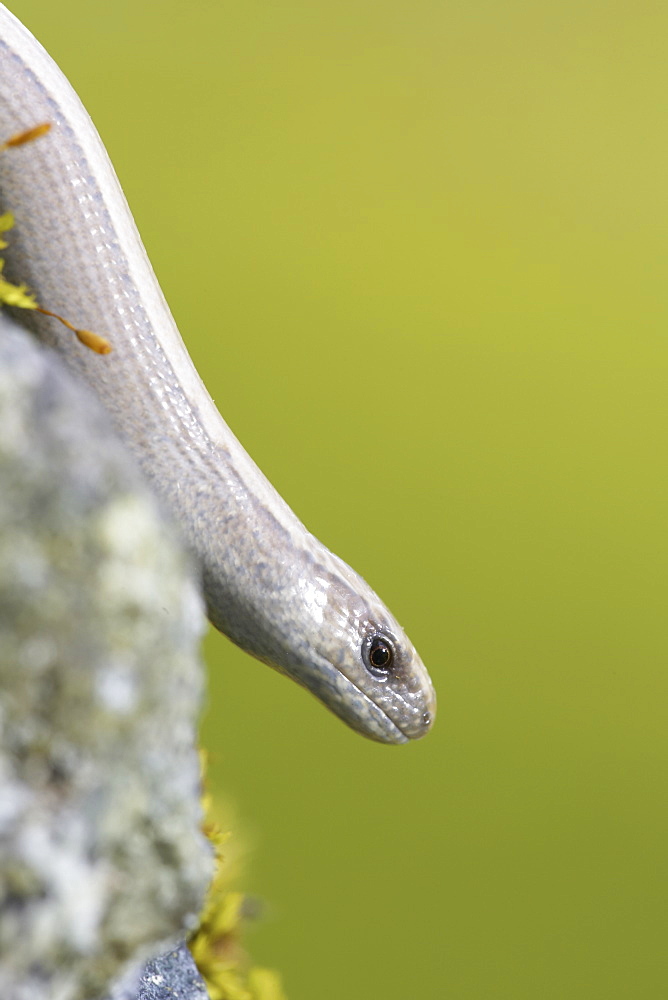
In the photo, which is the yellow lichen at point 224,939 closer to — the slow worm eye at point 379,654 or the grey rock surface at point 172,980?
the grey rock surface at point 172,980

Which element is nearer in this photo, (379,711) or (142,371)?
(142,371)

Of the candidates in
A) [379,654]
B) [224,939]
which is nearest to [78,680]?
[379,654]

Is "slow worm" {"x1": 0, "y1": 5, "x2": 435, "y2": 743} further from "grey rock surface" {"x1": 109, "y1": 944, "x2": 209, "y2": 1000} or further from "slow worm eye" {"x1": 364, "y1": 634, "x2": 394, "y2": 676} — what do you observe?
"grey rock surface" {"x1": 109, "y1": 944, "x2": 209, "y2": 1000}

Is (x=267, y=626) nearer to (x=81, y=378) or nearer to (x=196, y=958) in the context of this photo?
(x=81, y=378)

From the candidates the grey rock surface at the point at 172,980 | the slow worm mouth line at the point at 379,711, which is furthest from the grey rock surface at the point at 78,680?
the slow worm mouth line at the point at 379,711

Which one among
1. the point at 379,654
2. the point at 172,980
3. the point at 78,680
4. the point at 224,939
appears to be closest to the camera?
the point at 78,680

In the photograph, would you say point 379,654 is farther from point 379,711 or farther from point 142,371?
point 142,371

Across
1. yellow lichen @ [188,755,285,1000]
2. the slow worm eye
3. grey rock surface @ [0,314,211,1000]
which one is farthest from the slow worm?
grey rock surface @ [0,314,211,1000]
